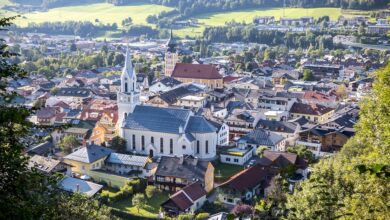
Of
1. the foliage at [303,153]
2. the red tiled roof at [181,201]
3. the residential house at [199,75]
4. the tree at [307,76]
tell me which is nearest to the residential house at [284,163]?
the foliage at [303,153]

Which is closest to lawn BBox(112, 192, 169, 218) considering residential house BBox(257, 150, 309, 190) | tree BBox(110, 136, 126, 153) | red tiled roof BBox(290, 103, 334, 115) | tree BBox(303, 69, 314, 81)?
residential house BBox(257, 150, 309, 190)

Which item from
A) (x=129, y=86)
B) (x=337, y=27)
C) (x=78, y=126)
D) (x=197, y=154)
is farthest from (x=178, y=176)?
(x=337, y=27)

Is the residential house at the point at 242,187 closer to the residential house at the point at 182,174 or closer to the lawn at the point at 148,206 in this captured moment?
the residential house at the point at 182,174

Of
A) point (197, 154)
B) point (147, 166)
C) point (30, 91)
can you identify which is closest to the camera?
point (147, 166)

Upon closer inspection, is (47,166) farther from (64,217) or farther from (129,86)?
(64,217)

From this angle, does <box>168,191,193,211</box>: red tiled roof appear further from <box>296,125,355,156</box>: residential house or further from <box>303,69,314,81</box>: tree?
<box>303,69,314,81</box>: tree

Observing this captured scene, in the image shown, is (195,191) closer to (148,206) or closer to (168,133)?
(148,206)
